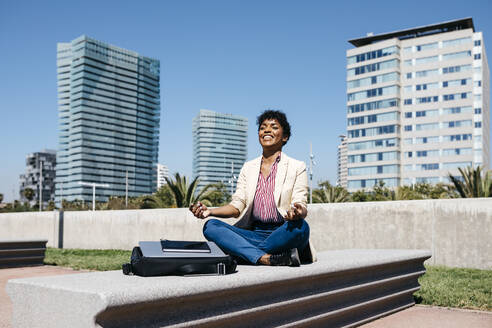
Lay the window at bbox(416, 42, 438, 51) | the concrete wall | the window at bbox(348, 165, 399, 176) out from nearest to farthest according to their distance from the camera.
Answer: the concrete wall → the window at bbox(416, 42, 438, 51) → the window at bbox(348, 165, 399, 176)

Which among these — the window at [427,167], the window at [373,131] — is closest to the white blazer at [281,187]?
the window at [427,167]

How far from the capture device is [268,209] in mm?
3969

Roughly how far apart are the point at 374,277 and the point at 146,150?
567ft

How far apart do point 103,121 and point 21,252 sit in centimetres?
15742

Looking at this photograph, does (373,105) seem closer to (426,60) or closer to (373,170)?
(426,60)

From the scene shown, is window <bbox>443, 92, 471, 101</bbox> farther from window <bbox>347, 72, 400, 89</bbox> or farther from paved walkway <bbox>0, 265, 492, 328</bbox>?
paved walkway <bbox>0, 265, 492, 328</bbox>

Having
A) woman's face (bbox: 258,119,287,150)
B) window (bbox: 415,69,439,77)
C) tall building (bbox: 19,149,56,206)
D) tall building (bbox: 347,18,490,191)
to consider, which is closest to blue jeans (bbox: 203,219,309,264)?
woman's face (bbox: 258,119,287,150)

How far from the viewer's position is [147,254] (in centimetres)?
281

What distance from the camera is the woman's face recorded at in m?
4.18

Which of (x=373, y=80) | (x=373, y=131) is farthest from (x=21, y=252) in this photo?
(x=373, y=80)

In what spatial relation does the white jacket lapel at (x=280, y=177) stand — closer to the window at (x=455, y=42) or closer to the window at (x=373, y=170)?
the window at (x=373, y=170)

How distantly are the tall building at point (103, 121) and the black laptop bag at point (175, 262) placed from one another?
158777 mm

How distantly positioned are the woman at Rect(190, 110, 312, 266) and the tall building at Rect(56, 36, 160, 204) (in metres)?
158

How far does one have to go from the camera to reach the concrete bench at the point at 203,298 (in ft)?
6.85
